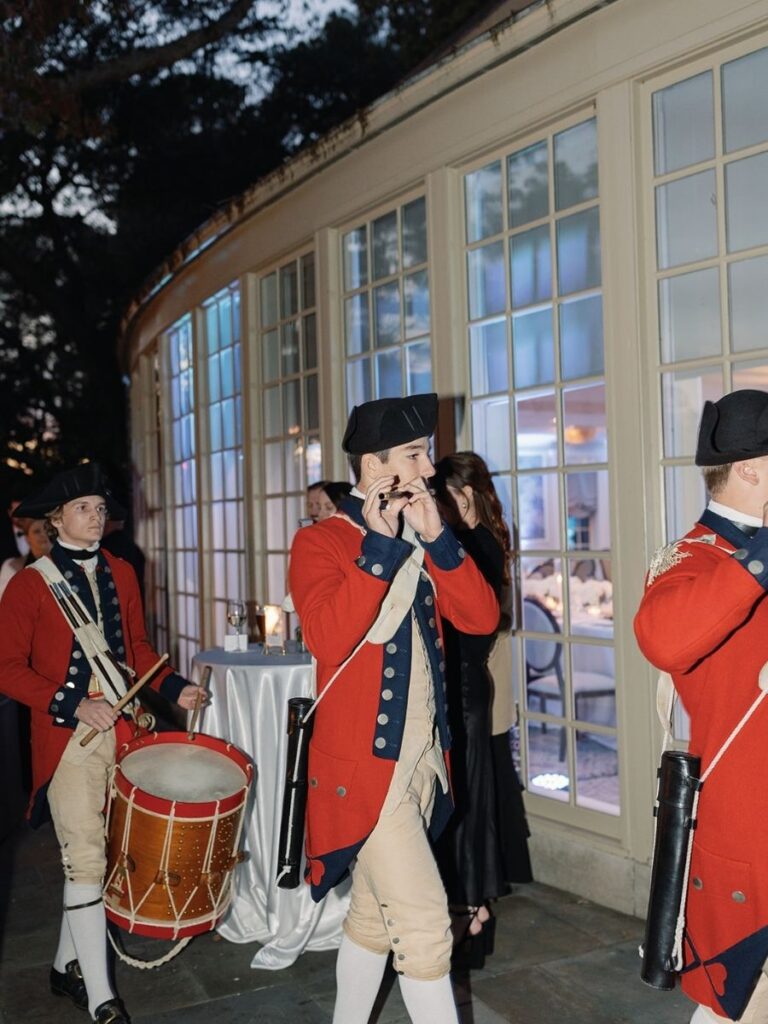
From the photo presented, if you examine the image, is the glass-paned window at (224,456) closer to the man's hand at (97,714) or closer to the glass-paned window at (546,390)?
the glass-paned window at (546,390)

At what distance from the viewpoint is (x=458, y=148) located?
204 inches

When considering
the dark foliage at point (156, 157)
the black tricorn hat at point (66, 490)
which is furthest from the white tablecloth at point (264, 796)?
the dark foliage at point (156, 157)

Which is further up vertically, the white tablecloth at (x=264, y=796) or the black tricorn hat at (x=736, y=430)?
the black tricorn hat at (x=736, y=430)

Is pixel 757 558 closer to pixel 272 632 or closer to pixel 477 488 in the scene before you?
pixel 477 488

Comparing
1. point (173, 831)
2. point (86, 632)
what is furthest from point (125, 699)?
point (173, 831)

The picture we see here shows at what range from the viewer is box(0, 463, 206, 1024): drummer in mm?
3471

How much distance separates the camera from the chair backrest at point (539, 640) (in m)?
5.14

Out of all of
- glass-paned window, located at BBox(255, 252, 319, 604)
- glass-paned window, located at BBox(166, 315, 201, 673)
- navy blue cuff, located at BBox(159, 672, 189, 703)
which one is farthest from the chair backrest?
glass-paned window, located at BBox(166, 315, 201, 673)

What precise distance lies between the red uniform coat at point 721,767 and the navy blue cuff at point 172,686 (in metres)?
2.10

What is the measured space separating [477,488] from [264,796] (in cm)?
147

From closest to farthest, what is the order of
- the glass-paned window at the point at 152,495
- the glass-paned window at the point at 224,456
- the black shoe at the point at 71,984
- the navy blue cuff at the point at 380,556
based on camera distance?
1. the navy blue cuff at the point at 380,556
2. the black shoe at the point at 71,984
3. the glass-paned window at the point at 224,456
4. the glass-paned window at the point at 152,495

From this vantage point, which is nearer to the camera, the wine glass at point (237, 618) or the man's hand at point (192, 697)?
the man's hand at point (192, 697)

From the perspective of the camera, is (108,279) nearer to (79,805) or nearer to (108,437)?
(108,437)

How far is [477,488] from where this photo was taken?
4.29 meters
